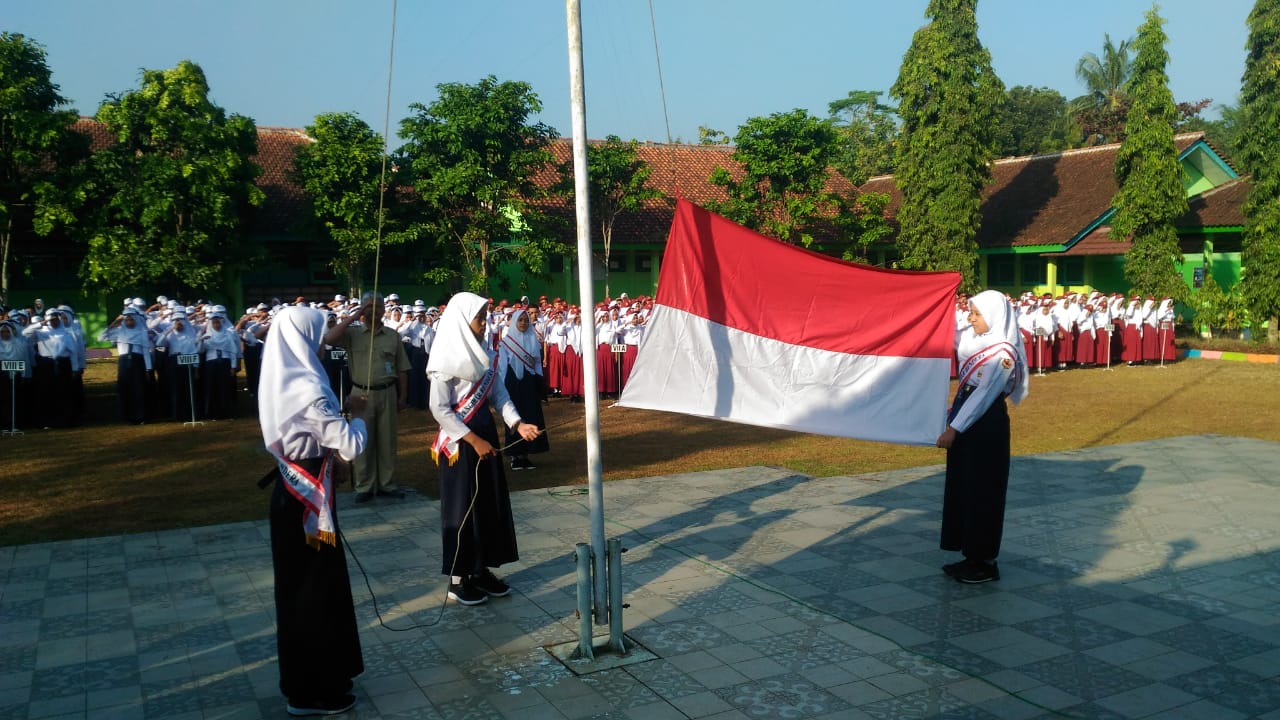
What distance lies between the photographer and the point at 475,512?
6168mm

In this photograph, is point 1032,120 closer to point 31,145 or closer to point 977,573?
point 31,145

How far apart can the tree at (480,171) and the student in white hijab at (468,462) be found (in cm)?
1649

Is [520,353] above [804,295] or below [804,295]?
below

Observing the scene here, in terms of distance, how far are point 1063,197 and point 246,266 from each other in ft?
83.4

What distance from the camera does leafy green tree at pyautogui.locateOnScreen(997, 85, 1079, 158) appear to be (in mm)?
51875

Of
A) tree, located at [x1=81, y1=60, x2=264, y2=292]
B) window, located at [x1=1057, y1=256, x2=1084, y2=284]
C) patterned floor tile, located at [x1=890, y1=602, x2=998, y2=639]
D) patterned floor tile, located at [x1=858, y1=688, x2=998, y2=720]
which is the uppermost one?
tree, located at [x1=81, y1=60, x2=264, y2=292]

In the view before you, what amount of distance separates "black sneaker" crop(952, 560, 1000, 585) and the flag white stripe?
1070mm

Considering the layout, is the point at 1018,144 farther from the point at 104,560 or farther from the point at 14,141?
the point at 104,560

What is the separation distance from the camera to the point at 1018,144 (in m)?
53.5

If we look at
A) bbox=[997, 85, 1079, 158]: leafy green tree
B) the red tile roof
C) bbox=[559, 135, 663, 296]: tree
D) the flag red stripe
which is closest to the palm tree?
bbox=[997, 85, 1079, 158]: leafy green tree

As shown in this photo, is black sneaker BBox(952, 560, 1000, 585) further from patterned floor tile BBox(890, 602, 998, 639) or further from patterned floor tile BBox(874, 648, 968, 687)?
patterned floor tile BBox(874, 648, 968, 687)

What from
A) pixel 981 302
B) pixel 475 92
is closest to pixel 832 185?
pixel 475 92

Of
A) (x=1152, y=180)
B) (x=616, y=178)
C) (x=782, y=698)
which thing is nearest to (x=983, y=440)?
(x=782, y=698)

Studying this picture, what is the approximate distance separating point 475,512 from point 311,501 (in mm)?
1666
